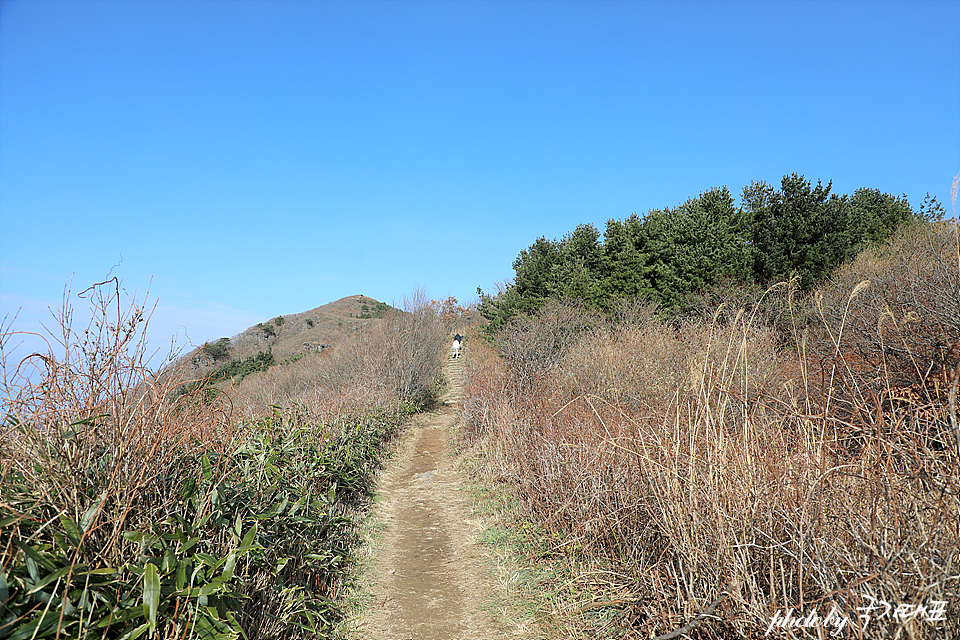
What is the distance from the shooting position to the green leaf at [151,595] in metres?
2.67

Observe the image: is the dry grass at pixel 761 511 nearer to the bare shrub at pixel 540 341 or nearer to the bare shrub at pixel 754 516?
the bare shrub at pixel 754 516

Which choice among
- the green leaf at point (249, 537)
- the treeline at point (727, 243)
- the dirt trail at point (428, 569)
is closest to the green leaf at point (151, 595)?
the green leaf at point (249, 537)

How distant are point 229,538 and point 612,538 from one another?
3.10 meters

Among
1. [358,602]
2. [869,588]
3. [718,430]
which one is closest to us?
[869,588]

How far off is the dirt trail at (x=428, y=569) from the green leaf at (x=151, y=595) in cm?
264

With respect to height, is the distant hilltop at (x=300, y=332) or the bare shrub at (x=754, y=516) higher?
the distant hilltop at (x=300, y=332)

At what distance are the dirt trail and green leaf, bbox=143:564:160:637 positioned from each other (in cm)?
264

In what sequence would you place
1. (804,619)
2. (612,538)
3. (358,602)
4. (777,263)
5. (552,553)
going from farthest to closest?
1. (777,263)
2. (552,553)
3. (358,602)
4. (612,538)
5. (804,619)

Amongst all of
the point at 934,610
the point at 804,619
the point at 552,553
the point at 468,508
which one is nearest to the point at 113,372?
the point at 804,619

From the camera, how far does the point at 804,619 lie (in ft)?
8.64

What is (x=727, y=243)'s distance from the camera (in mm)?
22109

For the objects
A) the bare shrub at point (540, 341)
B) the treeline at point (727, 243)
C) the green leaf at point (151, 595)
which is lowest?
the green leaf at point (151, 595)

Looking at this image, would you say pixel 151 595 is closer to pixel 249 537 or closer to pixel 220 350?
pixel 249 537

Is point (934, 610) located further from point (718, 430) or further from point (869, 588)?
point (718, 430)
